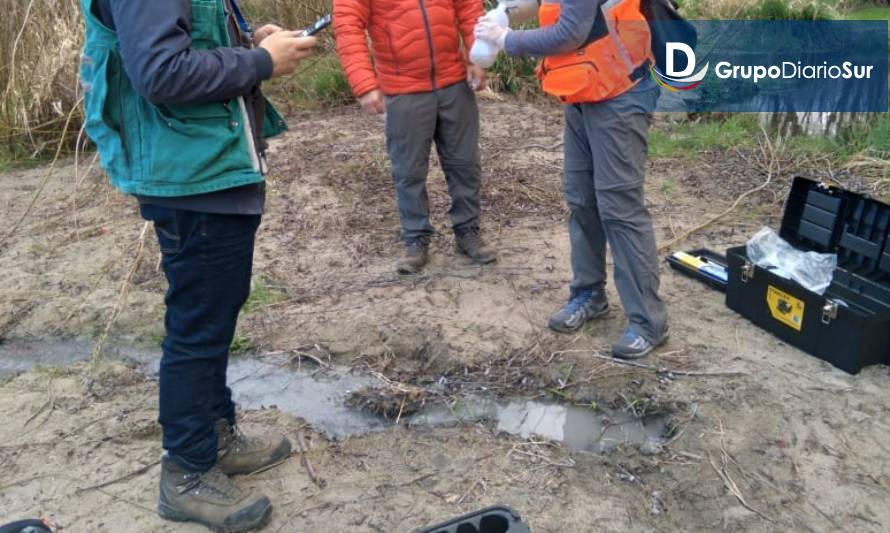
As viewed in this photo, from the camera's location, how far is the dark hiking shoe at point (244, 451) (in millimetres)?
2820

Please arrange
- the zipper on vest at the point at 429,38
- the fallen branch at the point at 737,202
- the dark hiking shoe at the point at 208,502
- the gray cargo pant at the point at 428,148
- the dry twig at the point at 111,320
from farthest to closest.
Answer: the fallen branch at the point at 737,202 < the gray cargo pant at the point at 428,148 < the zipper on vest at the point at 429,38 < the dry twig at the point at 111,320 < the dark hiking shoe at the point at 208,502

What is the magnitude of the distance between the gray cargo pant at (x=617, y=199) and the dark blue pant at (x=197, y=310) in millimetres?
1504

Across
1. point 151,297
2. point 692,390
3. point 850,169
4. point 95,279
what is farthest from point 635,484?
point 850,169

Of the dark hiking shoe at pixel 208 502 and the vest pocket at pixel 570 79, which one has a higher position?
the vest pocket at pixel 570 79

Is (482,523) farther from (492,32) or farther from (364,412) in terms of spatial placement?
(492,32)

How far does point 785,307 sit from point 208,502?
253cm

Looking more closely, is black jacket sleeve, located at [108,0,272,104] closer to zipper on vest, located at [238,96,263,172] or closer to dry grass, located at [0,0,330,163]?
zipper on vest, located at [238,96,263,172]

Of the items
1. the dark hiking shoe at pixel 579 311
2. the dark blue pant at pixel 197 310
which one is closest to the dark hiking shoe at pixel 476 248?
the dark hiking shoe at pixel 579 311

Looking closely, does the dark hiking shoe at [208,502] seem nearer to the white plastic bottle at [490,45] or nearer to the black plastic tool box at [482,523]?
the black plastic tool box at [482,523]

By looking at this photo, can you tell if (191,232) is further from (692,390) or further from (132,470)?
(692,390)

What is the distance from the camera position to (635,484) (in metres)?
2.81

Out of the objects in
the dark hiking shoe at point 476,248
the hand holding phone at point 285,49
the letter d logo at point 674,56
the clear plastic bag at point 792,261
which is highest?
the hand holding phone at point 285,49

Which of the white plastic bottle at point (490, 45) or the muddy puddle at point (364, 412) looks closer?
the muddy puddle at point (364, 412)

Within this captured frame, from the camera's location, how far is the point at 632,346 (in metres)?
3.49
